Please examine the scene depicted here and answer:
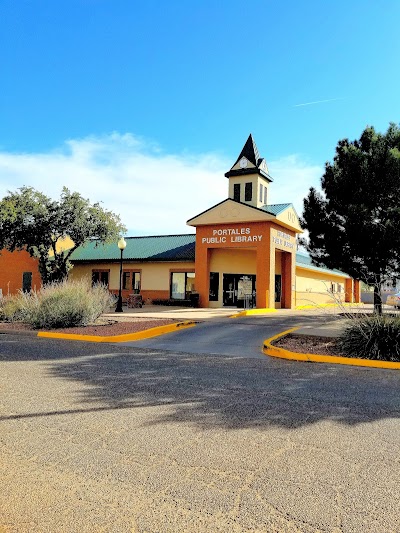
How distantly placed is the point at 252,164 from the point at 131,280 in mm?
12729

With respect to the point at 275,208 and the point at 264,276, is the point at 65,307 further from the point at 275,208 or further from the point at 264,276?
the point at 275,208

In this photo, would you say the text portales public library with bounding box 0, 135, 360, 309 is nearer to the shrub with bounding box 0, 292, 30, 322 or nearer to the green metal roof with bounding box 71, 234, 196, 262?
the green metal roof with bounding box 71, 234, 196, 262

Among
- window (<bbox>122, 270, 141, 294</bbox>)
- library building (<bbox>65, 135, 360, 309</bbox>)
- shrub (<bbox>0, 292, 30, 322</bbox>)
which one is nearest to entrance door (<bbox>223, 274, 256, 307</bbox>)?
library building (<bbox>65, 135, 360, 309</bbox>)

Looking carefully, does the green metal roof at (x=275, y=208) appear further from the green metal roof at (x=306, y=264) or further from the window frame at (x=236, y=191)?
the green metal roof at (x=306, y=264)

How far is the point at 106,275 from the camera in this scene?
32.7 m

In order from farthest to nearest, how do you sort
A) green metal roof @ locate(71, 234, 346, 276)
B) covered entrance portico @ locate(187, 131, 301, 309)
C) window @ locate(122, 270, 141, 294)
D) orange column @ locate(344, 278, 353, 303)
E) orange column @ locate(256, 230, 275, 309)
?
orange column @ locate(344, 278, 353, 303), window @ locate(122, 270, 141, 294), green metal roof @ locate(71, 234, 346, 276), covered entrance portico @ locate(187, 131, 301, 309), orange column @ locate(256, 230, 275, 309)

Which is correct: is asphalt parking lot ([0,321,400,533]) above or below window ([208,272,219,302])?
below

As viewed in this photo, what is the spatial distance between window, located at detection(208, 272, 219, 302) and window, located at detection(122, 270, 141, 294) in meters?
6.85

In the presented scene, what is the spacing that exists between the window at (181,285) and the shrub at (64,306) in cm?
1246

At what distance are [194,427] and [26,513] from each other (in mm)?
2185

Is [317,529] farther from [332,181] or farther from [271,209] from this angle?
[271,209]

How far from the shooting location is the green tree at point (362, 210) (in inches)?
697

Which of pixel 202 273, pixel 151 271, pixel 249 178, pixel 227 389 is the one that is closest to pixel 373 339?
pixel 227 389

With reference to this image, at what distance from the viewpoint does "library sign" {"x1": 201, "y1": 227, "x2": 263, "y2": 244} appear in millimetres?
25375
